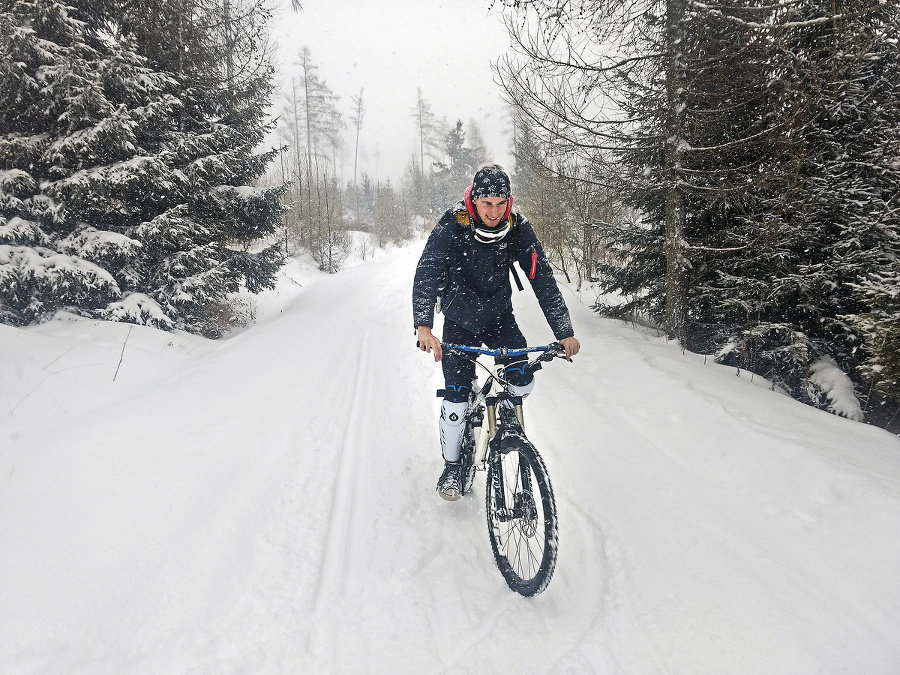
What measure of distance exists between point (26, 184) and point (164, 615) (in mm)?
8205

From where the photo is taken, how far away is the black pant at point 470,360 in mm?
2949

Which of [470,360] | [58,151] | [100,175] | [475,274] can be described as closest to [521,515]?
[470,360]

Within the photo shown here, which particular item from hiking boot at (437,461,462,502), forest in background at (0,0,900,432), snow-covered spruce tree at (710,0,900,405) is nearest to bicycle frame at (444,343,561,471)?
hiking boot at (437,461,462,502)

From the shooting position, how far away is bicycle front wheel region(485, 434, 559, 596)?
90.9 inches

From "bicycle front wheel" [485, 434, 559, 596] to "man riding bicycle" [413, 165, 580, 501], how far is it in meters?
0.50

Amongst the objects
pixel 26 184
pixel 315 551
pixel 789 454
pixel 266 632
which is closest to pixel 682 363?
pixel 789 454

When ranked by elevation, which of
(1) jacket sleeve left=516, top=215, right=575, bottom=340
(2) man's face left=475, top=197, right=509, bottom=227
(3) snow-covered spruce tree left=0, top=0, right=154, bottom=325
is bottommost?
(1) jacket sleeve left=516, top=215, right=575, bottom=340

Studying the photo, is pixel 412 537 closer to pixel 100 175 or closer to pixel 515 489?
pixel 515 489

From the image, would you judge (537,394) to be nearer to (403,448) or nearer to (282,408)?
(403,448)

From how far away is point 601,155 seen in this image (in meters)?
7.49

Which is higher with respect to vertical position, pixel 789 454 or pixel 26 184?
pixel 26 184

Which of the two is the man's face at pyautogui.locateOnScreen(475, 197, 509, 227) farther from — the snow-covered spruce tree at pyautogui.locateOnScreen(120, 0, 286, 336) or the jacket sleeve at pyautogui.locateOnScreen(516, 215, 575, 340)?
the snow-covered spruce tree at pyautogui.locateOnScreen(120, 0, 286, 336)

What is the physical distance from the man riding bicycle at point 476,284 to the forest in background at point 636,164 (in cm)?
399

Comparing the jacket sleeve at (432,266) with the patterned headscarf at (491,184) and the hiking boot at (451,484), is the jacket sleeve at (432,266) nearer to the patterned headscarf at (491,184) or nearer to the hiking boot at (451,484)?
the patterned headscarf at (491,184)
